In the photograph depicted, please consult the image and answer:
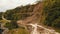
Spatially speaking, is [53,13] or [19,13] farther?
[19,13]

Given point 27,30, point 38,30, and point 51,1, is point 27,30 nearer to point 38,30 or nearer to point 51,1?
point 38,30

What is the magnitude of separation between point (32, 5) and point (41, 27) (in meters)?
12.1

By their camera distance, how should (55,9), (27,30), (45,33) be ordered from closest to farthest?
(45,33) → (55,9) → (27,30)

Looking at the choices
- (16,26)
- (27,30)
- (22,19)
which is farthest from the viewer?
(22,19)

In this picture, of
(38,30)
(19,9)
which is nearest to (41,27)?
(38,30)

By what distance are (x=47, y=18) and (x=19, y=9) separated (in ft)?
50.4

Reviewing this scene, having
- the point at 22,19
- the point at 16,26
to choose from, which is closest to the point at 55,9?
the point at 16,26

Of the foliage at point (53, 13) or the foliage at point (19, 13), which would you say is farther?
the foliage at point (19, 13)

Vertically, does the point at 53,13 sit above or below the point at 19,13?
above

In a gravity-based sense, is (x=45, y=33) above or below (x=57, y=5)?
below

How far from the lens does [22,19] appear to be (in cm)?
3272

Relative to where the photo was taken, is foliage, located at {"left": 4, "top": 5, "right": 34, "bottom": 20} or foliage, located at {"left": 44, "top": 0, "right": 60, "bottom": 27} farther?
foliage, located at {"left": 4, "top": 5, "right": 34, "bottom": 20}

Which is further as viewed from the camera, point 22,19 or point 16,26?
point 22,19

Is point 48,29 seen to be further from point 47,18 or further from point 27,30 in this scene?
point 27,30
